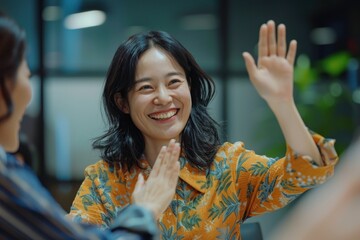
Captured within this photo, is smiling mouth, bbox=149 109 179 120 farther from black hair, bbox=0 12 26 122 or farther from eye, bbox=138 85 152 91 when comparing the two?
black hair, bbox=0 12 26 122

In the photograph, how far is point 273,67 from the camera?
164cm

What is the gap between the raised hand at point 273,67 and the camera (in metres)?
1.63

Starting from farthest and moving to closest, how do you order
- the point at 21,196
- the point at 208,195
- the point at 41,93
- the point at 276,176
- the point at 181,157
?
1. the point at 41,93
2. the point at 181,157
3. the point at 208,195
4. the point at 276,176
5. the point at 21,196

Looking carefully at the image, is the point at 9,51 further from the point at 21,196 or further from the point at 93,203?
the point at 93,203

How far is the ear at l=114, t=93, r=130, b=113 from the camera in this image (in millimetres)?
2167

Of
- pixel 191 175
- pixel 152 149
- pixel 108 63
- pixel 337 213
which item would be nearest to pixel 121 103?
pixel 152 149

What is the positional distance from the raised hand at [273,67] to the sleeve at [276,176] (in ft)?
0.61

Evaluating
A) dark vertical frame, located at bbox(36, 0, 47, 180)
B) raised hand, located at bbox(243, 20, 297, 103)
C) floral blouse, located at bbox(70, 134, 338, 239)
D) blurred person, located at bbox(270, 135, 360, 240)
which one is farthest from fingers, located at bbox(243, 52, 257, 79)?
dark vertical frame, located at bbox(36, 0, 47, 180)

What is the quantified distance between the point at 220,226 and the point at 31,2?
4195 mm

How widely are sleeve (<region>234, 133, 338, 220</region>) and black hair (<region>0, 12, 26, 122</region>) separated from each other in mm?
803

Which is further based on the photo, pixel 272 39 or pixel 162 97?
pixel 162 97

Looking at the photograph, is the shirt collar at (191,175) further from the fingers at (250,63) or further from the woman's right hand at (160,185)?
the fingers at (250,63)

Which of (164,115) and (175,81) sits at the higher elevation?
(175,81)

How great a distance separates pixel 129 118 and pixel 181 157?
25 cm
